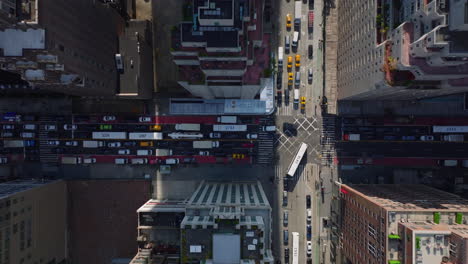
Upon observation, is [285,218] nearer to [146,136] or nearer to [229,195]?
[229,195]

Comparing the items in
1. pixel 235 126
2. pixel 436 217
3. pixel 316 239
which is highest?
pixel 235 126

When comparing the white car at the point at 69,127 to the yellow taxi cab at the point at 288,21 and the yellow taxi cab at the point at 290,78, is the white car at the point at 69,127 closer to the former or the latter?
the yellow taxi cab at the point at 290,78

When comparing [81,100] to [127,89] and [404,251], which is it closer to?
[127,89]

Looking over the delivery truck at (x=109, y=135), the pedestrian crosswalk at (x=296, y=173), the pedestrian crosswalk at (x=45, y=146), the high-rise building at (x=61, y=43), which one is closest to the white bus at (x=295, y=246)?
the pedestrian crosswalk at (x=296, y=173)

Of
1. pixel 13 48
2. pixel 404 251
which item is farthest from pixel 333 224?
pixel 13 48

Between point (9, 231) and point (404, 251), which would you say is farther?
point (9, 231)

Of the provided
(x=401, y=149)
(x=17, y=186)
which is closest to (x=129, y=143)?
(x=17, y=186)

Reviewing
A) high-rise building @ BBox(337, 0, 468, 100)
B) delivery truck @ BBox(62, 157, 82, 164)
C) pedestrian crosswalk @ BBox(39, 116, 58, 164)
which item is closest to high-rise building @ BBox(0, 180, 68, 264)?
delivery truck @ BBox(62, 157, 82, 164)

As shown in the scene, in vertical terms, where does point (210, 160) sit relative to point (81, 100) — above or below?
below
